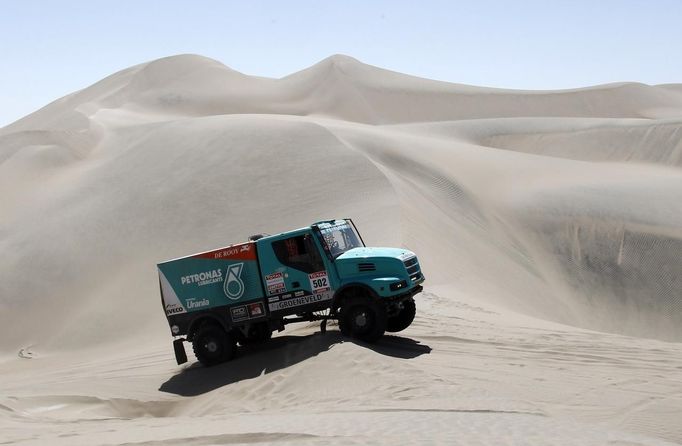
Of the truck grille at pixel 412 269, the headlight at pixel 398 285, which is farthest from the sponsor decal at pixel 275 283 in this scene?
the truck grille at pixel 412 269

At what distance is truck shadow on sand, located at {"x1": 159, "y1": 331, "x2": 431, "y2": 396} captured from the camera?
528 inches

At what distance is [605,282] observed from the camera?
2597cm

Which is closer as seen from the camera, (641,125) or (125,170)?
(125,170)

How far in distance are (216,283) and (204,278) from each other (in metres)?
0.25

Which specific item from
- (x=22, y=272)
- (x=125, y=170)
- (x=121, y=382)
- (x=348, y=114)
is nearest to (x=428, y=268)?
(x=121, y=382)

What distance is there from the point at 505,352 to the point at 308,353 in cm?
331

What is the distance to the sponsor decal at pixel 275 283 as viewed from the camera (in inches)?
557

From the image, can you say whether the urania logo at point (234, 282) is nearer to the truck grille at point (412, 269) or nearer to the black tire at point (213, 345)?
the black tire at point (213, 345)

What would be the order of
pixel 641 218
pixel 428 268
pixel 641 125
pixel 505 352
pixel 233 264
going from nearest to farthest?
pixel 505 352 → pixel 233 264 → pixel 428 268 → pixel 641 218 → pixel 641 125

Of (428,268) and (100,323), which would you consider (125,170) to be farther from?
(428,268)

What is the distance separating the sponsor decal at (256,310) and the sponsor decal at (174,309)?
4.52ft

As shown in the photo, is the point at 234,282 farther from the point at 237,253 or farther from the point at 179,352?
the point at 179,352

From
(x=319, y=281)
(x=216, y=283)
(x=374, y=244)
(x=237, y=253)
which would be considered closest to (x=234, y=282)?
(x=216, y=283)

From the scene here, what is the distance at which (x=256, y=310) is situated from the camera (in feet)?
47.0
